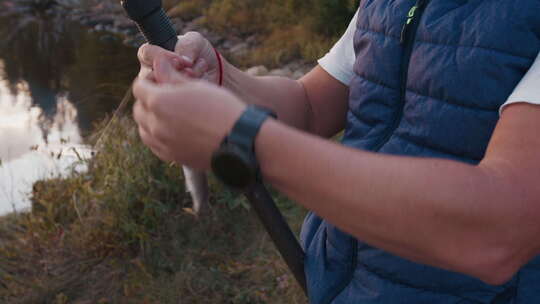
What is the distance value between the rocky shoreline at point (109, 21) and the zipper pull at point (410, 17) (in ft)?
36.8

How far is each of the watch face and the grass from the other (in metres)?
2.29

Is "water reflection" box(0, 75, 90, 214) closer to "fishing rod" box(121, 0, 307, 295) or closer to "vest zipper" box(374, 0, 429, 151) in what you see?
"fishing rod" box(121, 0, 307, 295)

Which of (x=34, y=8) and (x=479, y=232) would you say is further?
(x=34, y=8)

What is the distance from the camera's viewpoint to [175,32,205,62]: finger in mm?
1691

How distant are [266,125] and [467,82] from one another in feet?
1.62

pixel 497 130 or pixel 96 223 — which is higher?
pixel 497 130

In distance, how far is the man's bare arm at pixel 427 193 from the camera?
94cm

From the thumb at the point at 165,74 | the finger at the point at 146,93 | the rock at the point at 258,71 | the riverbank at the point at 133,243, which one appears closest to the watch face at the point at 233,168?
the finger at the point at 146,93

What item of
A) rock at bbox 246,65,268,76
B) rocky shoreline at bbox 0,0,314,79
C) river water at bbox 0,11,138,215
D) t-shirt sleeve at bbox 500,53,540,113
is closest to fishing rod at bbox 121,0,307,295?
t-shirt sleeve at bbox 500,53,540,113

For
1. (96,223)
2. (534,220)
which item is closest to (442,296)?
(534,220)

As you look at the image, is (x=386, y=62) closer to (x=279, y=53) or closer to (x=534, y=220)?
(x=534, y=220)

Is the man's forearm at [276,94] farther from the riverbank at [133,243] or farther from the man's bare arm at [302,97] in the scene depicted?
the riverbank at [133,243]

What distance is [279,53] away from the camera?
454 inches

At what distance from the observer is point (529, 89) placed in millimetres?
1032
